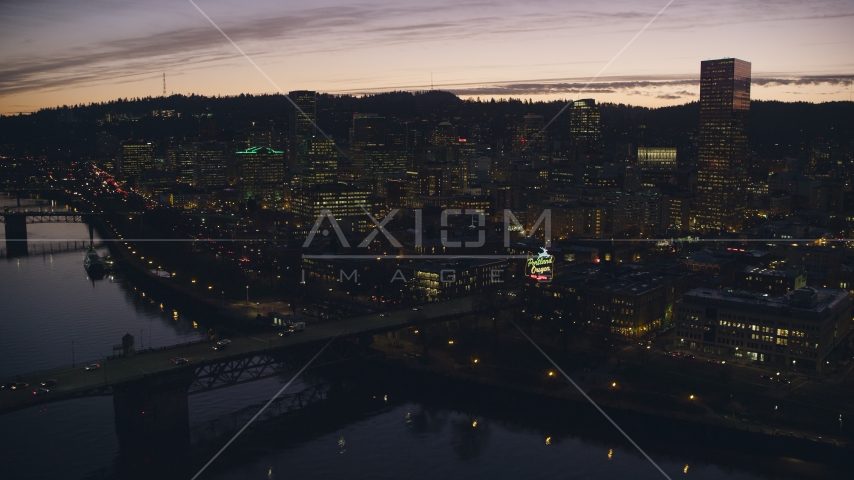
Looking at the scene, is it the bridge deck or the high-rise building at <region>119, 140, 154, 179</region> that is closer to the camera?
the bridge deck

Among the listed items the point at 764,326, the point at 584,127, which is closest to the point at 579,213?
the point at 764,326

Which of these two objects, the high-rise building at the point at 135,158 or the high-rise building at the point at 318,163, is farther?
the high-rise building at the point at 135,158

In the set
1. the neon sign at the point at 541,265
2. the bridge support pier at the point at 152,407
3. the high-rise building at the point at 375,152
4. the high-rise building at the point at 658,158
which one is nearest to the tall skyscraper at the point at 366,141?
the high-rise building at the point at 375,152

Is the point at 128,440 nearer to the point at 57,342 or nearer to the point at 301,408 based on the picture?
the point at 301,408

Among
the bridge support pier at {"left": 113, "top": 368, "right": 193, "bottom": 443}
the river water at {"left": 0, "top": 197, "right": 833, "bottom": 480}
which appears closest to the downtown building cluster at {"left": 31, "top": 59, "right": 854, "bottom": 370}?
the river water at {"left": 0, "top": 197, "right": 833, "bottom": 480}

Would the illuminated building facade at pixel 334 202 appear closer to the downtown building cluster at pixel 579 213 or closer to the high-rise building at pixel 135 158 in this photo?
the downtown building cluster at pixel 579 213

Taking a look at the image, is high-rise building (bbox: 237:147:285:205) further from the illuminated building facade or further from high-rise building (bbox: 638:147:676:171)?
high-rise building (bbox: 638:147:676:171)

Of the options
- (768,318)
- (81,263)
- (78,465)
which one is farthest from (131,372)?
(81,263)
